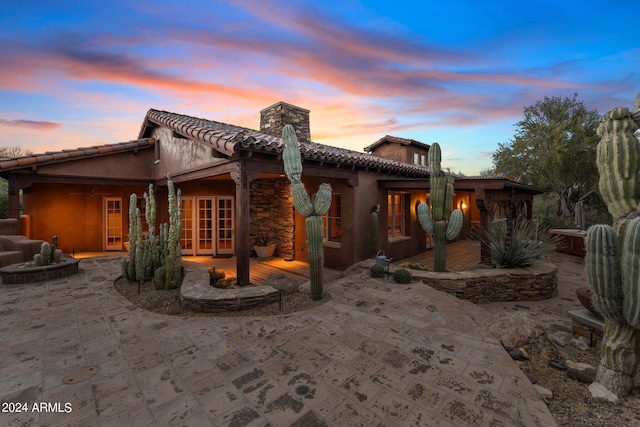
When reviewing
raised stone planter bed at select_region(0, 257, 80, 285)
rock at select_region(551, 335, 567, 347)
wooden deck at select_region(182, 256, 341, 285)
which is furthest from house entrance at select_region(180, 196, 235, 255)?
rock at select_region(551, 335, 567, 347)

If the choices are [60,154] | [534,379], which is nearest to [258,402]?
[534,379]

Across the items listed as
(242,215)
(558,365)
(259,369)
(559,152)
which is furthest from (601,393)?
(559,152)

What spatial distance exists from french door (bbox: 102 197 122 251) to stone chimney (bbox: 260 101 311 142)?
21.7 feet

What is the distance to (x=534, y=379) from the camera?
264 cm

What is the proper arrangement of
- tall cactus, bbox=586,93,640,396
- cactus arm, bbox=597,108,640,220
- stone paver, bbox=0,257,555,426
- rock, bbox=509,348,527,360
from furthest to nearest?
rock, bbox=509,348,527,360 → cactus arm, bbox=597,108,640,220 → tall cactus, bbox=586,93,640,396 → stone paver, bbox=0,257,555,426

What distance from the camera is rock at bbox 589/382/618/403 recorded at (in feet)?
7.70

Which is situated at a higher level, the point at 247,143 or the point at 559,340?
the point at 247,143

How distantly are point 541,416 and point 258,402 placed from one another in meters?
2.27

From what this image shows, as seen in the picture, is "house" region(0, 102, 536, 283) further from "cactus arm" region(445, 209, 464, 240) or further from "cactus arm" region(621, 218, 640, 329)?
"cactus arm" region(621, 218, 640, 329)

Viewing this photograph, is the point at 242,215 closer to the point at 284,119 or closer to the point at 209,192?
the point at 209,192

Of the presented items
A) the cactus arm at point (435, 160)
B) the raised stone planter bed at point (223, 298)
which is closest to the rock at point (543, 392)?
the raised stone planter bed at point (223, 298)

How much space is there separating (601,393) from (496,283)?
3.85 m

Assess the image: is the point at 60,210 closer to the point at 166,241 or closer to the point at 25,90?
the point at 25,90

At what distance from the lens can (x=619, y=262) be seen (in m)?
2.42
